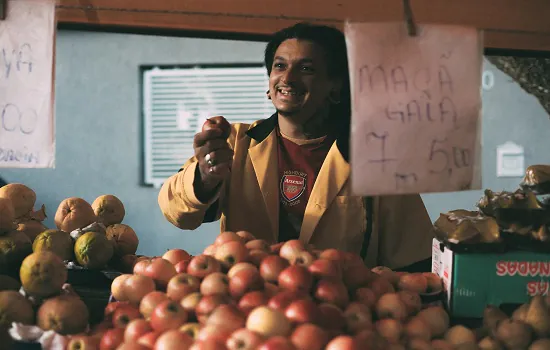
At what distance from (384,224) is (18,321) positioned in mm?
1575

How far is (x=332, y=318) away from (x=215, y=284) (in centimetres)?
32

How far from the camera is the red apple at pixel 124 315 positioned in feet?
5.32

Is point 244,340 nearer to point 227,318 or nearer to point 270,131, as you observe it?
point 227,318

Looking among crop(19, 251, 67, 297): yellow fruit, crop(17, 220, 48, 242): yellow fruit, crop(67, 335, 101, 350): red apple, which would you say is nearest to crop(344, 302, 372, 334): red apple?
crop(67, 335, 101, 350): red apple

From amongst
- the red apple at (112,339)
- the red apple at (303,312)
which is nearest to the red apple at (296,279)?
the red apple at (303,312)

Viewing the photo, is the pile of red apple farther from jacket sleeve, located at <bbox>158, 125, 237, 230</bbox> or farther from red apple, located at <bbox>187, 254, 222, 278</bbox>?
jacket sleeve, located at <bbox>158, 125, 237, 230</bbox>

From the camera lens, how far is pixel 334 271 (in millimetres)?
1715

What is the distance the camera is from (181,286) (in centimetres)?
165

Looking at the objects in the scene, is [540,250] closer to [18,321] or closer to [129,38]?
[18,321]

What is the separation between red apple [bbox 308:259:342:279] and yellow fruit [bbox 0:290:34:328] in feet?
2.59

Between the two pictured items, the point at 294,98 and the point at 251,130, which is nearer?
the point at 294,98

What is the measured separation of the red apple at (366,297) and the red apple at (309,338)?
0.33 metres

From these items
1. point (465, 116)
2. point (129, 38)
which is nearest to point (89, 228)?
point (465, 116)

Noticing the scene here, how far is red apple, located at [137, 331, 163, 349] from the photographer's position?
148 cm
